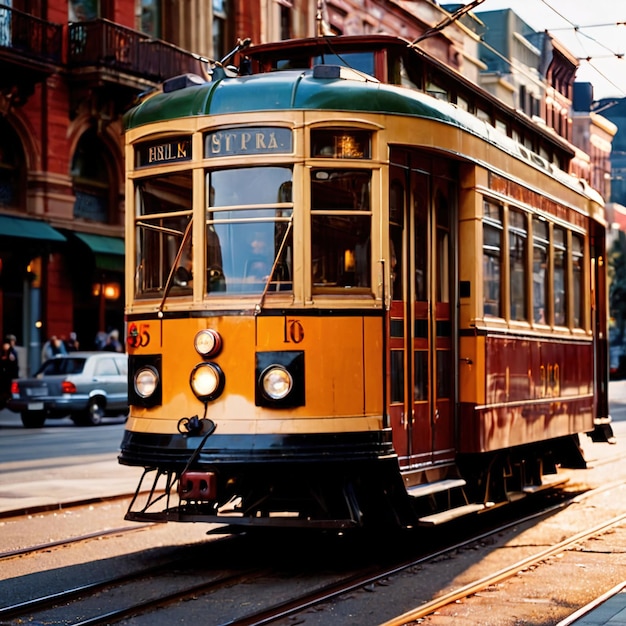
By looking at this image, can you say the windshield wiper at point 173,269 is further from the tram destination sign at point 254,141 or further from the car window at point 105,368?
the car window at point 105,368

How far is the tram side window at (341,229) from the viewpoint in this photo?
380 inches

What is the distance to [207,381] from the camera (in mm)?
9547

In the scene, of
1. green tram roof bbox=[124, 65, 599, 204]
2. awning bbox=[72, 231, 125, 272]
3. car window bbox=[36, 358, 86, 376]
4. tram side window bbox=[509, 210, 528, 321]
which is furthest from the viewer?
awning bbox=[72, 231, 125, 272]

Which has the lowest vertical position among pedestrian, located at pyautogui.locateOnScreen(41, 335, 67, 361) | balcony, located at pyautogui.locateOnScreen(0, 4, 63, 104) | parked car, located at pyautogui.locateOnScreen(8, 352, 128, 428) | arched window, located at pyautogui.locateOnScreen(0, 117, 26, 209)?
parked car, located at pyautogui.locateOnScreen(8, 352, 128, 428)

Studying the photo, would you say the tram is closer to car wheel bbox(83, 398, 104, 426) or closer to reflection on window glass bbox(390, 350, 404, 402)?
reflection on window glass bbox(390, 350, 404, 402)

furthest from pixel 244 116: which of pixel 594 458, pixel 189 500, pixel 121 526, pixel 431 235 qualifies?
pixel 594 458

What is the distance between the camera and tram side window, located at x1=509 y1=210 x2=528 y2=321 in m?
12.2

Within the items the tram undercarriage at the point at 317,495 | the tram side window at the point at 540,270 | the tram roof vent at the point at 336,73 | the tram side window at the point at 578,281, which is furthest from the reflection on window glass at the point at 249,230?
the tram side window at the point at 578,281

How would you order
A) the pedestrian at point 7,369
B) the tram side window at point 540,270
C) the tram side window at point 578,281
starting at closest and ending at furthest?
the tram side window at point 540,270 → the tram side window at point 578,281 → the pedestrian at point 7,369

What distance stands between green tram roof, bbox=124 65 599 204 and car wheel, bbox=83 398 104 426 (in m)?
17.2

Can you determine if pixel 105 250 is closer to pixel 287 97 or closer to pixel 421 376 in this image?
pixel 421 376

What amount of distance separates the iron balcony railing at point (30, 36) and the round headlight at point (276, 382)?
20867 millimetres

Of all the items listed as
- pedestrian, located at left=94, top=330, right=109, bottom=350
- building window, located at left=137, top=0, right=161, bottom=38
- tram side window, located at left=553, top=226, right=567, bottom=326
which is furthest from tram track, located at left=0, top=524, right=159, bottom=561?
building window, located at left=137, top=0, right=161, bottom=38

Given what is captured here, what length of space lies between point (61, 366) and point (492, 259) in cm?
1711
